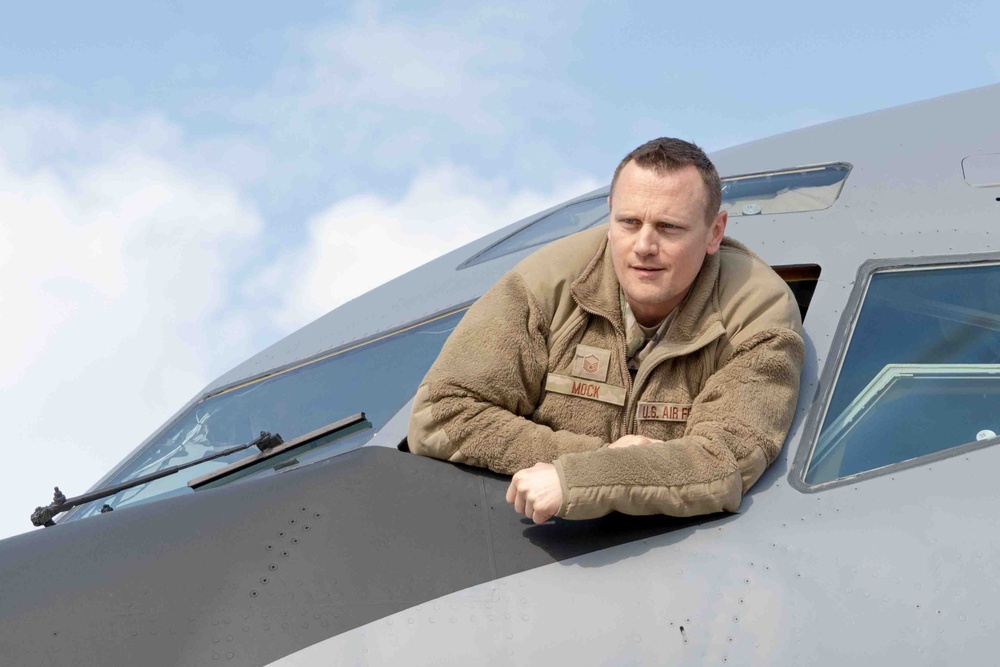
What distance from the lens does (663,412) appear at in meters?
4.57

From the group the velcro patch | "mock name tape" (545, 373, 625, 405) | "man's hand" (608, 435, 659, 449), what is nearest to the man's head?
the velcro patch

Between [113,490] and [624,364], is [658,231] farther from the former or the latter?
[113,490]

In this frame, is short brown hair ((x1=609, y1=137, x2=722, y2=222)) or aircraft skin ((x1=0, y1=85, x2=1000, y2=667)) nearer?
aircraft skin ((x1=0, y1=85, x2=1000, y2=667))

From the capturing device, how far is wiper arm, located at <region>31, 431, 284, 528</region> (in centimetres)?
554

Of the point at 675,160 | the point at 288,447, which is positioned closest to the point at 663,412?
the point at 675,160

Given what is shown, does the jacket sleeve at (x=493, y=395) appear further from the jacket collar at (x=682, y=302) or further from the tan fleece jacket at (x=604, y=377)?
the jacket collar at (x=682, y=302)

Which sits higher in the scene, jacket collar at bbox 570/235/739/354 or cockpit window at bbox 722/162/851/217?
cockpit window at bbox 722/162/851/217

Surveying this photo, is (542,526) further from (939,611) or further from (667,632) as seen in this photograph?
(939,611)

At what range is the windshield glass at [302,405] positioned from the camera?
5.52 metres

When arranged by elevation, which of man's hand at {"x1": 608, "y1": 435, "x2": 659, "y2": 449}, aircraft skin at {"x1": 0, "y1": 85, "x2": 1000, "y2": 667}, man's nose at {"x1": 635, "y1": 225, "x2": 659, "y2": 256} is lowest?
aircraft skin at {"x1": 0, "y1": 85, "x2": 1000, "y2": 667}

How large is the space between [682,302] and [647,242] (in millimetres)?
331

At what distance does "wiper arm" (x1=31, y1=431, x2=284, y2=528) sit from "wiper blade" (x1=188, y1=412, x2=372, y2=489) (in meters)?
0.33

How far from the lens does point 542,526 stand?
423 cm

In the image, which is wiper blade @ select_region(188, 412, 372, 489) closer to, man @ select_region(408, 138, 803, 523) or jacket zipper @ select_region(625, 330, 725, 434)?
A: man @ select_region(408, 138, 803, 523)
